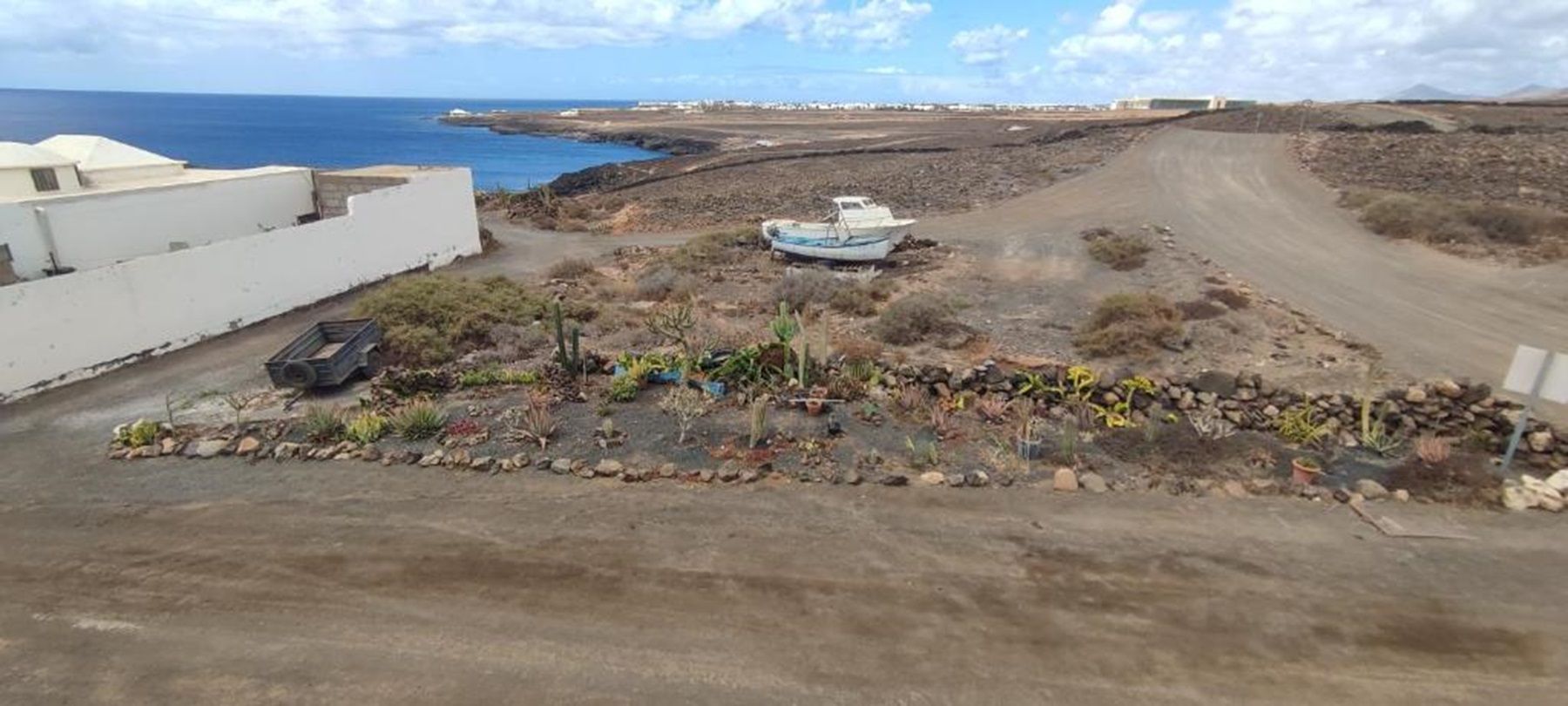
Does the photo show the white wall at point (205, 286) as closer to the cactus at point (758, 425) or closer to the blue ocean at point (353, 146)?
the cactus at point (758, 425)

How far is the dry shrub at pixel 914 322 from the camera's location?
18.1m

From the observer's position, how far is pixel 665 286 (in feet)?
76.6

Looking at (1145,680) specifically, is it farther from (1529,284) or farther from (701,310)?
(1529,284)

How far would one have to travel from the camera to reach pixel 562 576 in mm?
8625

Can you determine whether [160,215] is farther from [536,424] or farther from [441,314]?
[536,424]

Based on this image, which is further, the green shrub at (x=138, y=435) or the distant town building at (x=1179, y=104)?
the distant town building at (x=1179, y=104)

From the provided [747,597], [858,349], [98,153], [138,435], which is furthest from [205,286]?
[747,597]

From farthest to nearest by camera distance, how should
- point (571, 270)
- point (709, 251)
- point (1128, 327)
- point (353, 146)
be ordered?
point (353, 146), point (709, 251), point (571, 270), point (1128, 327)

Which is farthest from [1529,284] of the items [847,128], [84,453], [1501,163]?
[847,128]

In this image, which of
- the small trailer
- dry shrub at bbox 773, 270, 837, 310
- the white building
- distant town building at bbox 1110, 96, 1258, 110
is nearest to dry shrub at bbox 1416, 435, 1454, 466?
dry shrub at bbox 773, 270, 837, 310

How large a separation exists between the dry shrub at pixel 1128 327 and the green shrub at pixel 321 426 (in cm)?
1453

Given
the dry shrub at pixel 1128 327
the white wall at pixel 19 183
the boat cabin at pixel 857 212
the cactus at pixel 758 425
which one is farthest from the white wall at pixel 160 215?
the dry shrub at pixel 1128 327

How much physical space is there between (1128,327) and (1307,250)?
12.3 meters

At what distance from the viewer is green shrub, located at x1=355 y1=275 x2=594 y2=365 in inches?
677
